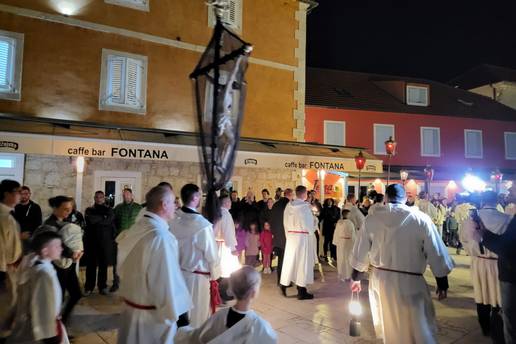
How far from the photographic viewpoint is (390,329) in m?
4.00

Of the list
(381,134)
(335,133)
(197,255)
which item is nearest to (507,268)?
(197,255)

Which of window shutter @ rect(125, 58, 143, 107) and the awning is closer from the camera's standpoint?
the awning

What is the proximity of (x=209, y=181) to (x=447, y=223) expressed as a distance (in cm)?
1276

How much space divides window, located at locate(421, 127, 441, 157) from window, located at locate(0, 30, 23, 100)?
20.6 m

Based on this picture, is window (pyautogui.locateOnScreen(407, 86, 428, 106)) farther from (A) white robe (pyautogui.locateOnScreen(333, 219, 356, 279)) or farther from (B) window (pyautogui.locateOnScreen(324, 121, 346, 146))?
(A) white robe (pyautogui.locateOnScreen(333, 219, 356, 279))

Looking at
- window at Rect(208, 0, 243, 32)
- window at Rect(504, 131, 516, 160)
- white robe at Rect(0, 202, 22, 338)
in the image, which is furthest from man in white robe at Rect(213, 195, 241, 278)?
window at Rect(504, 131, 516, 160)

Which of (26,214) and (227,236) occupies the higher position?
(26,214)

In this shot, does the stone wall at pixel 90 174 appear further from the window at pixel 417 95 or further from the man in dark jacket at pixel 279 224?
the window at pixel 417 95

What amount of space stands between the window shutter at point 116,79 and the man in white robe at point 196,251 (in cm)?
736

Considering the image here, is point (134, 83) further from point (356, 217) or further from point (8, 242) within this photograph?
point (8, 242)

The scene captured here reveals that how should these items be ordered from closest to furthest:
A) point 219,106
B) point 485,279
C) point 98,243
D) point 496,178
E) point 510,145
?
point 219,106 → point 485,279 → point 98,243 → point 496,178 → point 510,145

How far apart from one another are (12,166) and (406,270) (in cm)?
900

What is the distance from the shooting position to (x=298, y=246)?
691 cm

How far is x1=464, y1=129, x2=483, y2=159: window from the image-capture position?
23.5m
